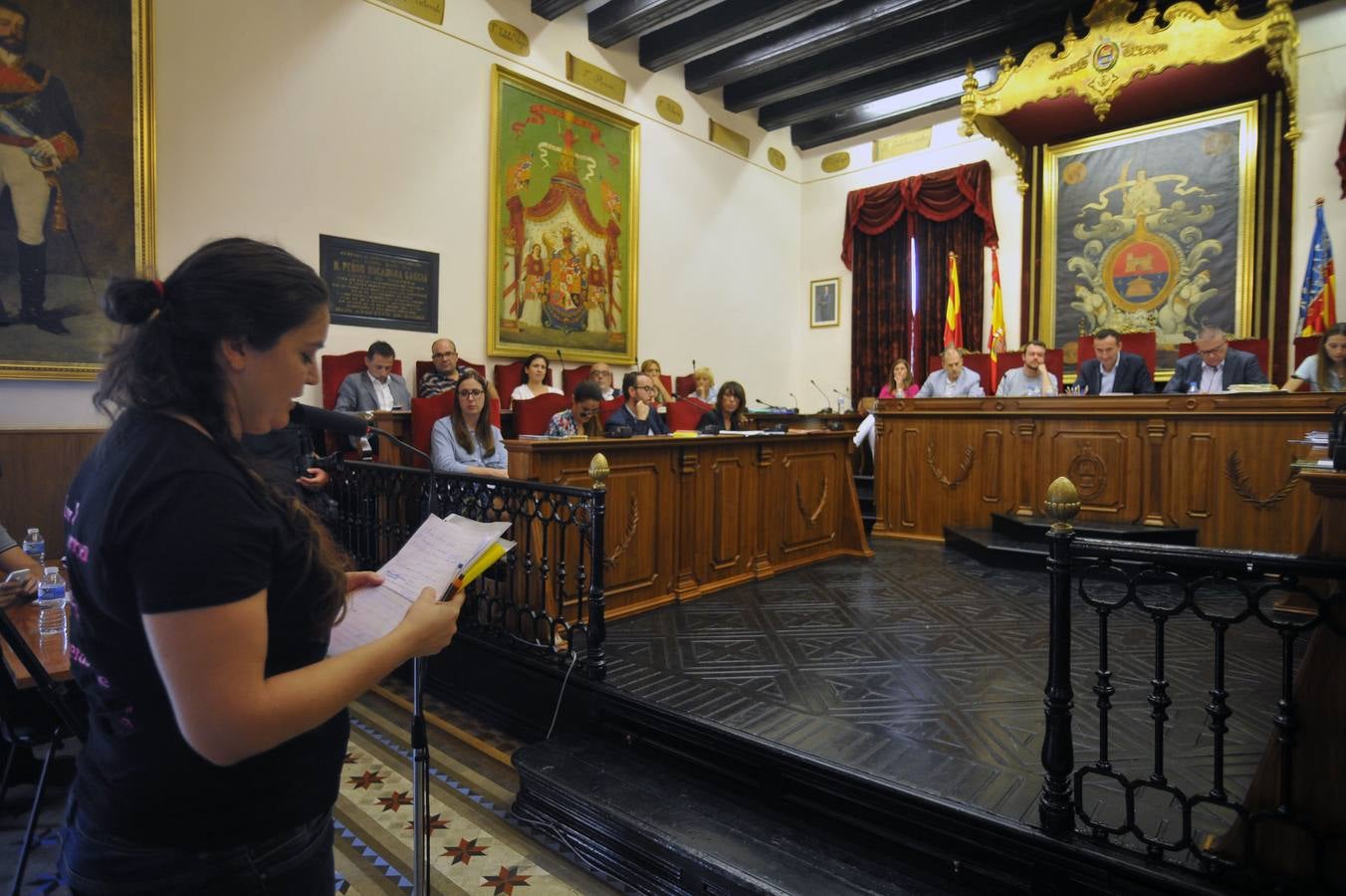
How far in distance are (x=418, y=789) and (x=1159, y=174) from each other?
8628 millimetres

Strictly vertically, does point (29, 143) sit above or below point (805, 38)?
below

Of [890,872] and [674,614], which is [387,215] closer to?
[674,614]

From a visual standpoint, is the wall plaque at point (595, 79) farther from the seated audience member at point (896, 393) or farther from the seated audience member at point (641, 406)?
the seated audience member at point (896, 393)

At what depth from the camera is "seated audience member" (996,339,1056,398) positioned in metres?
6.59

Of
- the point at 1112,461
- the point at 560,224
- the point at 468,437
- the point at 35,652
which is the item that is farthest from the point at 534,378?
the point at 35,652

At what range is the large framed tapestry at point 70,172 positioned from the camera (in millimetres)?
4188

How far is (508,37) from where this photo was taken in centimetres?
657

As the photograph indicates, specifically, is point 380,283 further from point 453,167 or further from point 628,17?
point 628,17

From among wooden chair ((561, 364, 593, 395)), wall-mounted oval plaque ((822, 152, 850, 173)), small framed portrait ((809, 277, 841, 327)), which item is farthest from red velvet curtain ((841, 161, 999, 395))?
wooden chair ((561, 364, 593, 395))

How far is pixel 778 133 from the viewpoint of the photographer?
9688 millimetres

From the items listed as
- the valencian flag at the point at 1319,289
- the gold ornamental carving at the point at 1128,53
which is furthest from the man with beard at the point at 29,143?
the valencian flag at the point at 1319,289

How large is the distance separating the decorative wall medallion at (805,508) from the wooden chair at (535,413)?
1.74m

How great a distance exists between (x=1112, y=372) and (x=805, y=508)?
312 centimetres

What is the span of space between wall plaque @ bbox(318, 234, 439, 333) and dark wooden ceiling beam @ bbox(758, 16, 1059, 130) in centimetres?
520
